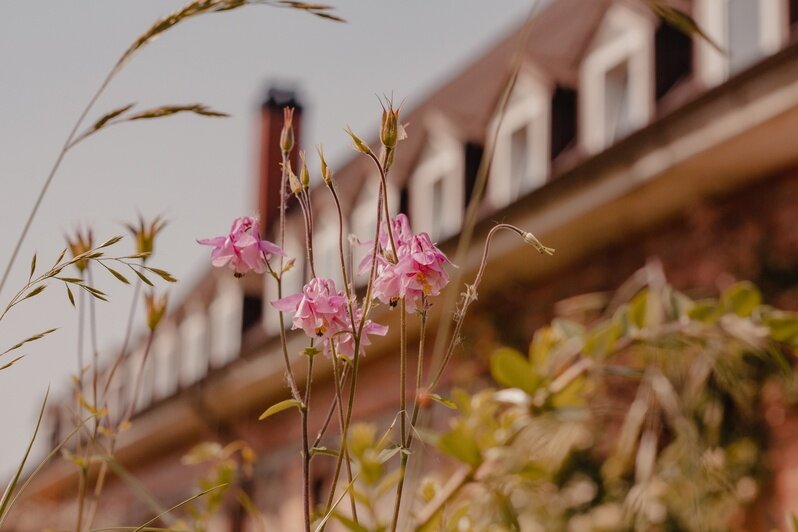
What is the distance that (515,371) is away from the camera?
1.85m

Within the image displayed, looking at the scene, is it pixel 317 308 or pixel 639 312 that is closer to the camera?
pixel 317 308

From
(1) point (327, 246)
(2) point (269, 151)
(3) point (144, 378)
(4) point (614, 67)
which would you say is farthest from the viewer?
(3) point (144, 378)

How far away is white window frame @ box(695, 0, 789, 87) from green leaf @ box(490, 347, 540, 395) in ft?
12.3

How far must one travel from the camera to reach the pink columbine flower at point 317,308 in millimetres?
1055

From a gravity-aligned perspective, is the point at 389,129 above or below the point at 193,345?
above

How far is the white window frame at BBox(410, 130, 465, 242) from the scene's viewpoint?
29.9 ft

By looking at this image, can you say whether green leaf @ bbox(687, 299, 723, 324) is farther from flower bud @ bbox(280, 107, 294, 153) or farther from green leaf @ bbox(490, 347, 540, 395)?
flower bud @ bbox(280, 107, 294, 153)

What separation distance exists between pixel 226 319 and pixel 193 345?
58.3 inches

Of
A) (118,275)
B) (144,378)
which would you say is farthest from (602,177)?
(144,378)

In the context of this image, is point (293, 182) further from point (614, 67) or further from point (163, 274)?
point (614, 67)

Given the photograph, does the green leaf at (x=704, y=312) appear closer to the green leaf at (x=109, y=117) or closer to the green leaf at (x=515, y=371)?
the green leaf at (x=515, y=371)

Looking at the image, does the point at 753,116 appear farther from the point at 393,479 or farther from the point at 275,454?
the point at 275,454

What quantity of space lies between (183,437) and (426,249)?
1393cm

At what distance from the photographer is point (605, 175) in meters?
6.50
